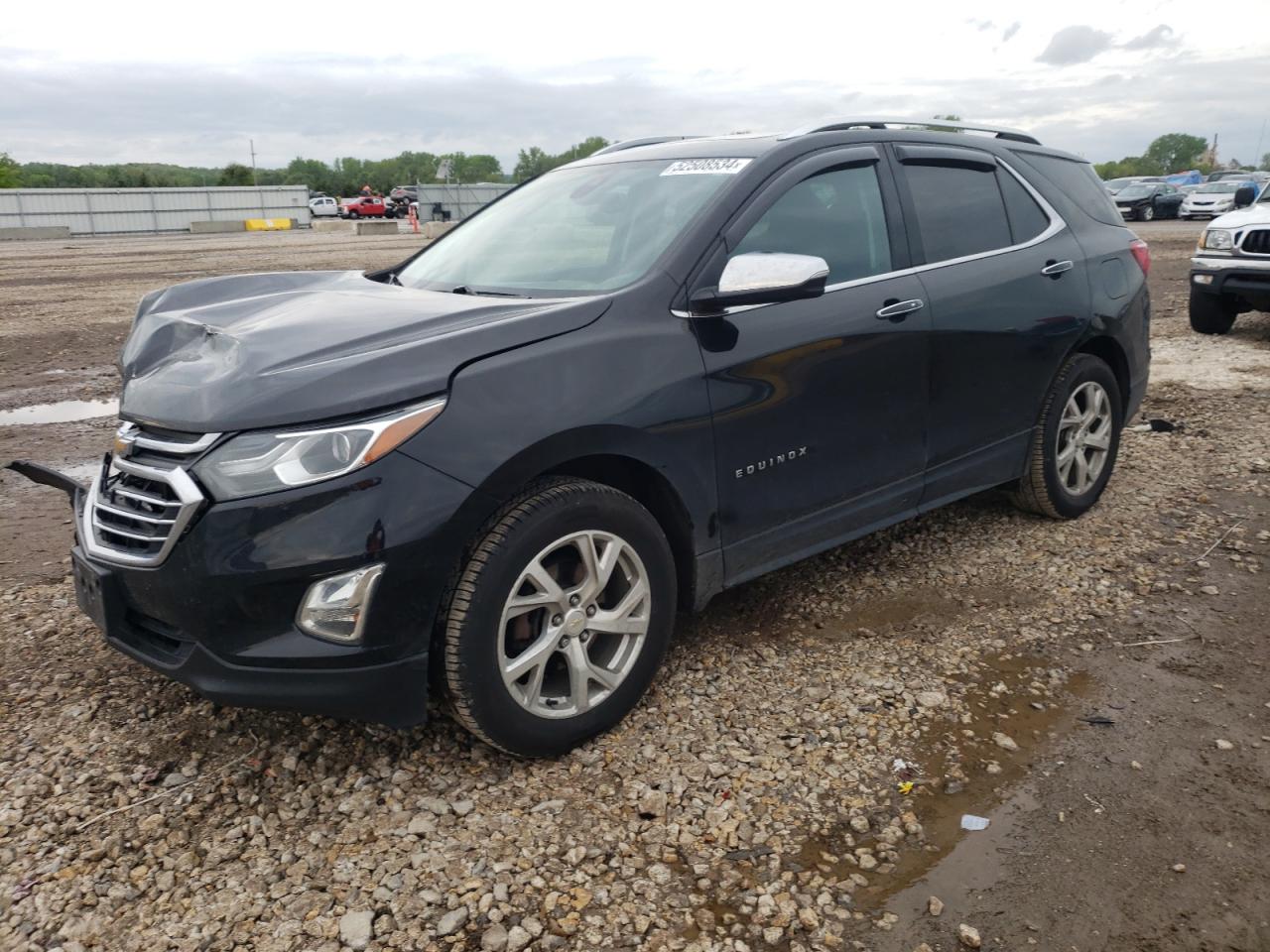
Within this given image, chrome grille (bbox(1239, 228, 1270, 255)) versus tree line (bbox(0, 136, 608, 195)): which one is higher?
tree line (bbox(0, 136, 608, 195))

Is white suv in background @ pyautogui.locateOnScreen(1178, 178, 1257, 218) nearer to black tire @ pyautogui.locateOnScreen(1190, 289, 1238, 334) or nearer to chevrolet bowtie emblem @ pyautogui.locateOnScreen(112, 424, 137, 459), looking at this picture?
black tire @ pyautogui.locateOnScreen(1190, 289, 1238, 334)

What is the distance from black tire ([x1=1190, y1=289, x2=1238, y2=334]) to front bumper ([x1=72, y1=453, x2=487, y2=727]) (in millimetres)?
10391

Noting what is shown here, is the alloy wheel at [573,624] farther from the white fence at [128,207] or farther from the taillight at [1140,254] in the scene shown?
the white fence at [128,207]

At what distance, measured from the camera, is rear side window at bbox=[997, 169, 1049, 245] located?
4457 mm

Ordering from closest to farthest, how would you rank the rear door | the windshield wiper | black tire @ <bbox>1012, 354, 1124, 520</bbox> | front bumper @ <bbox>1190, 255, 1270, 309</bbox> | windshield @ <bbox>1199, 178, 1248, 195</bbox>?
the windshield wiper, the rear door, black tire @ <bbox>1012, 354, 1124, 520</bbox>, front bumper @ <bbox>1190, 255, 1270, 309</bbox>, windshield @ <bbox>1199, 178, 1248, 195</bbox>

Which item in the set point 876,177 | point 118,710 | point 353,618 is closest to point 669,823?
point 353,618

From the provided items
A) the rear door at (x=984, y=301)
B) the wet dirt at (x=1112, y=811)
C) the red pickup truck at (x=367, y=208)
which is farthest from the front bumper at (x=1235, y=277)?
the red pickup truck at (x=367, y=208)

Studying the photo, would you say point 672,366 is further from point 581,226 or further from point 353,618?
point 353,618

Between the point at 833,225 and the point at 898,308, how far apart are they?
0.40 m

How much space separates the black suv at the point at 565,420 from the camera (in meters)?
2.54

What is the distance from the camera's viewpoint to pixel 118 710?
329cm

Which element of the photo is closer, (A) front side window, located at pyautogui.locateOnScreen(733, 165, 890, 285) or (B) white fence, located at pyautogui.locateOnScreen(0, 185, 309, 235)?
(A) front side window, located at pyautogui.locateOnScreen(733, 165, 890, 285)

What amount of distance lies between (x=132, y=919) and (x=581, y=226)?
258 cm

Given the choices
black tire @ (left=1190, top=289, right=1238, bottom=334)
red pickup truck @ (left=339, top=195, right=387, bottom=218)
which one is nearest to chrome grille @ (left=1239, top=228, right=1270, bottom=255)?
black tire @ (left=1190, top=289, right=1238, bottom=334)
